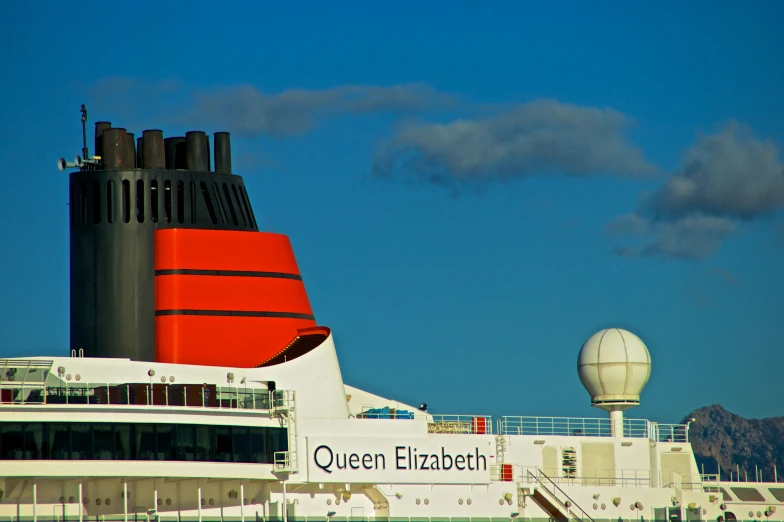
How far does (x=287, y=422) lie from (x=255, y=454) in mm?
1478

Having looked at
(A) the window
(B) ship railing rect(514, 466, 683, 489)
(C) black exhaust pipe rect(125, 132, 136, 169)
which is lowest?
(B) ship railing rect(514, 466, 683, 489)

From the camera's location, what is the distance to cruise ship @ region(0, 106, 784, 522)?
36.5 m

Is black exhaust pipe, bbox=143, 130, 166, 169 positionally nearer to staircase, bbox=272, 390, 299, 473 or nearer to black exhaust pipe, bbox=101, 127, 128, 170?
black exhaust pipe, bbox=101, 127, 128, 170

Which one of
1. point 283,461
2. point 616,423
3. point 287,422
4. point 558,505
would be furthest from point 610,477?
point 283,461

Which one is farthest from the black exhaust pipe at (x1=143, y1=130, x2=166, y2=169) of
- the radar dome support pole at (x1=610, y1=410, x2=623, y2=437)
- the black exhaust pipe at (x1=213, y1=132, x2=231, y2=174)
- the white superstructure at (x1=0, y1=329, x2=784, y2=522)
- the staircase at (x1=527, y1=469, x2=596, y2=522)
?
the radar dome support pole at (x1=610, y1=410, x2=623, y2=437)

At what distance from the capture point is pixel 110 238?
4169cm

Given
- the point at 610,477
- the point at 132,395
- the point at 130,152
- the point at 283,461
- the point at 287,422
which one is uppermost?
the point at 130,152

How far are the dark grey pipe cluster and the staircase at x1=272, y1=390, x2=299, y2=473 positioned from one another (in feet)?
27.6

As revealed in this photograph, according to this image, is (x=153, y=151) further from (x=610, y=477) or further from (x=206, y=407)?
(x=610, y=477)

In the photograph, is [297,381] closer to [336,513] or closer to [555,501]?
[336,513]

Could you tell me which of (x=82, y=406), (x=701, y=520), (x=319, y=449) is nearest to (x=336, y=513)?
(x=319, y=449)

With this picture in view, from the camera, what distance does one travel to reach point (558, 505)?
149 feet

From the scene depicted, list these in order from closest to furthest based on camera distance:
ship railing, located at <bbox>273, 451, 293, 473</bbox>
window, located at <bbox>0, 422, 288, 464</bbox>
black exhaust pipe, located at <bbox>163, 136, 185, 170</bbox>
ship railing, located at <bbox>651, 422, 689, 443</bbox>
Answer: window, located at <bbox>0, 422, 288, 464</bbox> < ship railing, located at <bbox>273, 451, 293, 473</bbox> < black exhaust pipe, located at <bbox>163, 136, 185, 170</bbox> < ship railing, located at <bbox>651, 422, 689, 443</bbox>

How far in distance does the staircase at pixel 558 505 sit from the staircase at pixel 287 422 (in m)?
10.2
